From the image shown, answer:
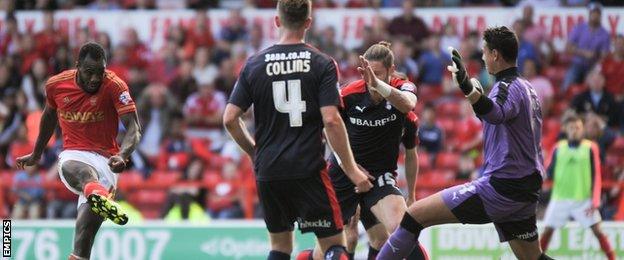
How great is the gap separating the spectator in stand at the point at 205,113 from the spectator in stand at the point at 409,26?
2730 millimetres

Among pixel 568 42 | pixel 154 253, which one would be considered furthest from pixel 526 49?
pixel 154 253

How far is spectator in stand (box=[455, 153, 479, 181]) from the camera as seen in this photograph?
54.0 feet

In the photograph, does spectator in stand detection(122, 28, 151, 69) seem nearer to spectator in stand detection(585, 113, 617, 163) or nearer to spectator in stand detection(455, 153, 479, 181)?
spectator in stand detection(455, 153, 479, 181)

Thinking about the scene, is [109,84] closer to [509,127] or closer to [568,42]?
[509,127]

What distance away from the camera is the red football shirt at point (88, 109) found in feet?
32.1

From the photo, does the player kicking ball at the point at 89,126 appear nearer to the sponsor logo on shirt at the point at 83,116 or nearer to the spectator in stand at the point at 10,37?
the sponsor logo on shirt at the point at 83,116

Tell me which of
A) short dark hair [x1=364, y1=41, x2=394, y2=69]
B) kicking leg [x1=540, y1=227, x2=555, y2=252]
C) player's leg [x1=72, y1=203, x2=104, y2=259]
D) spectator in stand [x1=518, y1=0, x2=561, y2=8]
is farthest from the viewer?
spectator in stand [x1=518, y1=0, x2=561, y2=8]

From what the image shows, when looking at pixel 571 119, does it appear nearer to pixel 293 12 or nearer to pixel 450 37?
pixel 450 37

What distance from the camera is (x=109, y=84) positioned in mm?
9781

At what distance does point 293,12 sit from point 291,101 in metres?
0.57

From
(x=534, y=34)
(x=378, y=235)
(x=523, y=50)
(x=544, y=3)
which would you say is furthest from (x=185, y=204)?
(x=544, y=3)

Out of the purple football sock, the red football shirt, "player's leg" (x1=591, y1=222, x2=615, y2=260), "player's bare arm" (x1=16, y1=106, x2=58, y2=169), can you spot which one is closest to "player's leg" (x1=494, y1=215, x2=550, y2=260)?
the purple football sock

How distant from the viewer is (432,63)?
18.5m

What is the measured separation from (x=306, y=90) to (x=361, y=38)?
1091 cm
